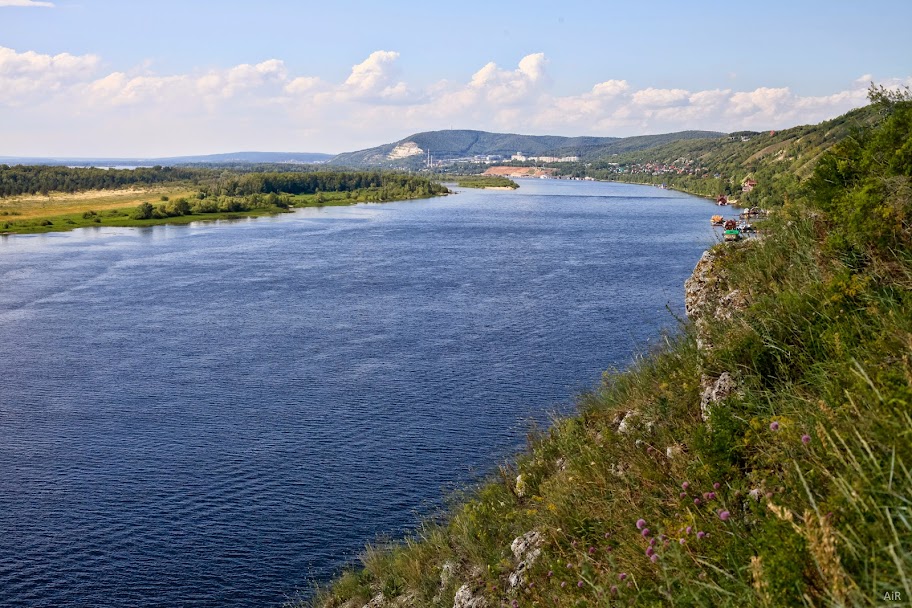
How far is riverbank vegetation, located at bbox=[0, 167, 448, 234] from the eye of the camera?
99.3 m

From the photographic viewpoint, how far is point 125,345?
119ft

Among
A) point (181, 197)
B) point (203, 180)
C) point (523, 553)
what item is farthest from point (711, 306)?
point (203, 180)

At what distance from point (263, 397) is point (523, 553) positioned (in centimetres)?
2073

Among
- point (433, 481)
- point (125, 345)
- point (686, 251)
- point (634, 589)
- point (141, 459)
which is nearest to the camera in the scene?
point (634, 589)

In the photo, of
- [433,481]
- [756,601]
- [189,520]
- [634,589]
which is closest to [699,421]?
[634,589]

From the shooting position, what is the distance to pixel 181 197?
12094cm

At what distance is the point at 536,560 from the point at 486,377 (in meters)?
20.4

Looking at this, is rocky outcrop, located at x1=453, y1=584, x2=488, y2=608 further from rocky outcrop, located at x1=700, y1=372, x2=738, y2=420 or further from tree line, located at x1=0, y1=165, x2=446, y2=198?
tree line, located at x1=0, y1=165, x2=446, y2=198

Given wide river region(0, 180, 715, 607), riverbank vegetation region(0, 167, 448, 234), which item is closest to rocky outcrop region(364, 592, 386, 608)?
wide river region(0, 180, 715, 607)

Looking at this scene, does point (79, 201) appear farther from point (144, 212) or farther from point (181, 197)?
point (144, 212)

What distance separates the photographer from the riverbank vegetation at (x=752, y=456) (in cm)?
479

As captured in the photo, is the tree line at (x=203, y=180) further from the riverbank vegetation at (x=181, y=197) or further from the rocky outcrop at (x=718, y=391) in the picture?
the rocky outcrop at (x=718, y=391)

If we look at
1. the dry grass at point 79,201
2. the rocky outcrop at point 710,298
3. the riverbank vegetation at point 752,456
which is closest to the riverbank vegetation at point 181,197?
the dry grass at point 79,201

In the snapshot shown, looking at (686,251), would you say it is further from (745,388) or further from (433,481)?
(745,388)
